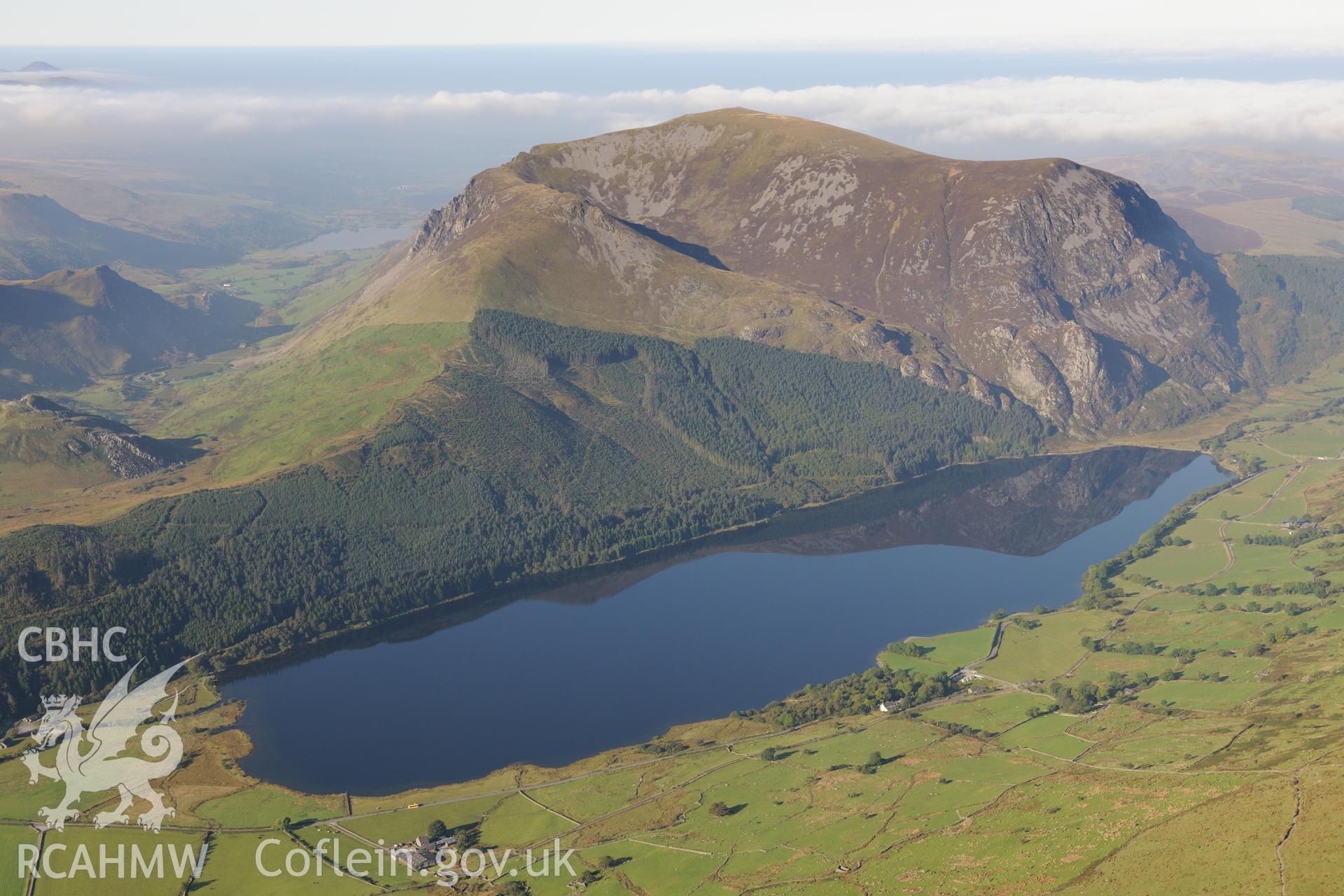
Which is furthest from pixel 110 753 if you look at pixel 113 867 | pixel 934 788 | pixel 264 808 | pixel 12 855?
pixel 934 788

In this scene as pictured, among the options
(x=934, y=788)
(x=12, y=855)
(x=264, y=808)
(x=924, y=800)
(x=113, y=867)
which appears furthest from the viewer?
(x=264, y=808)

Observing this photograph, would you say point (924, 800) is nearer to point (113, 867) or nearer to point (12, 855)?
point (113, 867)

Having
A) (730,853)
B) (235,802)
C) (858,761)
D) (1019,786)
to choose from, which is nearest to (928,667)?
(858,761)

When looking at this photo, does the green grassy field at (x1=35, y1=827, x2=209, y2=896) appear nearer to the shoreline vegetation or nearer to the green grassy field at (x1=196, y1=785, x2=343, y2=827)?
the shoreline vegetation

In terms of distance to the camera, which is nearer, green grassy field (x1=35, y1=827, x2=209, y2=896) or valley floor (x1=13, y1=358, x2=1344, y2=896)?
valley floor (x1=13, y1=358, x2=1344, y2=896)

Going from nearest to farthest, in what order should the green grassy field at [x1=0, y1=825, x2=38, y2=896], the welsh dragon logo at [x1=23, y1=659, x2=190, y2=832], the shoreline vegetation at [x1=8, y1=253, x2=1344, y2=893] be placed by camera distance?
the shoreline vegetation at [x1=8, y1=253, x2=1344, y2=893] → the green grassy field at [x1=0, y1=825, x2=38, y2=896] → the welsh dragon logo at [x1=23, y1=659, x2=190, y2=832]

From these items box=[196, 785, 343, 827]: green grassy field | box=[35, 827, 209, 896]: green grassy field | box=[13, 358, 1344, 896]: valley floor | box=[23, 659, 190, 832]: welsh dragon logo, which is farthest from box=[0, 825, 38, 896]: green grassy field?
box=[196, 785, 343, 827]: green grassy field

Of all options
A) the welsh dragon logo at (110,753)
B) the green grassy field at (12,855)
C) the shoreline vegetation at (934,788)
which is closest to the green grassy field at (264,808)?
the shoreline vegetation at (934,788)

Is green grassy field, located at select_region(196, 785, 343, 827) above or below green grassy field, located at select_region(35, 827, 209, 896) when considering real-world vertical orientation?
below
